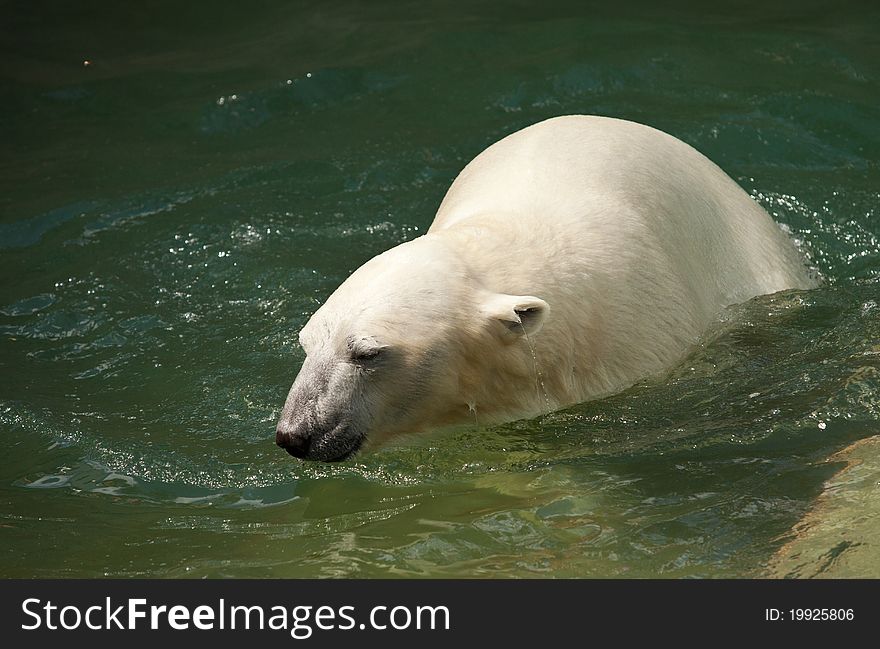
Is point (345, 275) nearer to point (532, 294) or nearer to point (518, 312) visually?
point (532, 294)

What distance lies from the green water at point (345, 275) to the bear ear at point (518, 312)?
1.51ft

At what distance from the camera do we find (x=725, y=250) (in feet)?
16.5

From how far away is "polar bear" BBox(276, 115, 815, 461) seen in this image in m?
4.00

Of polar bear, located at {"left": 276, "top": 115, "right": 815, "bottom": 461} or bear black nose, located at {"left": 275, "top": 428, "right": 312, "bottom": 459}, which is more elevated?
polar bear, located at {"left": 276, "top": 115, "right": 815, "bottom": 461}

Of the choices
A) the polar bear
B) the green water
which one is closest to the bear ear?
the polar bear

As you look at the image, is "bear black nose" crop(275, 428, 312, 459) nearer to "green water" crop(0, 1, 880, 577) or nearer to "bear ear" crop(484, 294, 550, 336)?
"green water" crop(0, 1, 880, 577)

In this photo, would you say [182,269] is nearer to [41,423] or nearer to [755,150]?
[41,423]

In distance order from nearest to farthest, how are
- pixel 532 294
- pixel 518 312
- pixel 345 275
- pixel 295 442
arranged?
pixel 295 442
pixel 518 312
pixel 532 294
pixel 345 275

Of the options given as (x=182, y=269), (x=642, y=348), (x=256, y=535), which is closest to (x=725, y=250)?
(x=642, y=348)

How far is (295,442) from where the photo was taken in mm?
3932

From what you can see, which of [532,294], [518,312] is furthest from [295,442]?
[532,294]

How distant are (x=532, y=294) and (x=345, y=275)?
2123 mm

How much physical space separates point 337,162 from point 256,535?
372cm

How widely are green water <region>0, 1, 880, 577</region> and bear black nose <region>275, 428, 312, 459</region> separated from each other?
29 centimetres
